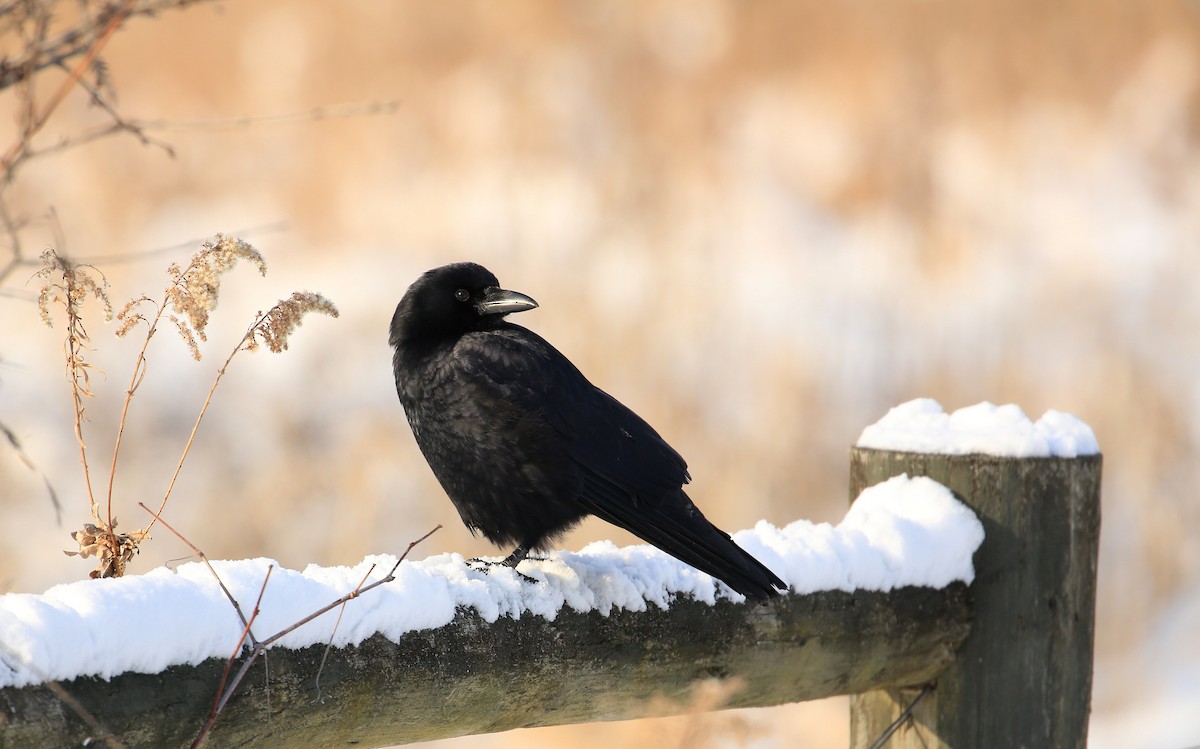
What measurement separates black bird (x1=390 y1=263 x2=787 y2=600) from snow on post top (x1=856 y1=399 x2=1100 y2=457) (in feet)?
1.49

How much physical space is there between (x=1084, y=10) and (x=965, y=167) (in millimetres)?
1482

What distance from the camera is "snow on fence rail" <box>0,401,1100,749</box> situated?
1396mm

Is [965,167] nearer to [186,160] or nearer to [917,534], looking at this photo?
[186,160]

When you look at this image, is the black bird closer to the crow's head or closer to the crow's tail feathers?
the crow's tail feathers

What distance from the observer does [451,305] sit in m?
3.15

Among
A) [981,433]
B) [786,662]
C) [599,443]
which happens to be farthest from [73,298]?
[981,433]

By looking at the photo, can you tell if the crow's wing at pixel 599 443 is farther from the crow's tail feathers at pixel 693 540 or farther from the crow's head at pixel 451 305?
the crow's head at pixel 451 305

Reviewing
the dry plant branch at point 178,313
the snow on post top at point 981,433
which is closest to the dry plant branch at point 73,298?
the dry plant branch at point 178,313

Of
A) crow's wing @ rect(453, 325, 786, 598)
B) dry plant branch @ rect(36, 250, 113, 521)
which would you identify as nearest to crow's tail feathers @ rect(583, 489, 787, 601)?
crow's wing @ rect(453, 325, 786, 598)

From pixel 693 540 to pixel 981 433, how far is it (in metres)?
0.65

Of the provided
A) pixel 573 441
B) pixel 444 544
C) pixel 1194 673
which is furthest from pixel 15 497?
pixel 1194 673

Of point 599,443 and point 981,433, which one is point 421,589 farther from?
point 981,433

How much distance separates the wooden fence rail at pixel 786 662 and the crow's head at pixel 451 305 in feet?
3.61

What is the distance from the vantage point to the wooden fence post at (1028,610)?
2305 mm
